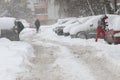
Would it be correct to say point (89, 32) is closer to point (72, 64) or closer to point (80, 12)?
point (72, 64)

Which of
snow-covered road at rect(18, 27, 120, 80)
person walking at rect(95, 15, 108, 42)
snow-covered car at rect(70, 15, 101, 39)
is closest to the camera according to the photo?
snow-covered road at rect(18, 27, 120, 80)

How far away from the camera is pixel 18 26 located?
1160 inches

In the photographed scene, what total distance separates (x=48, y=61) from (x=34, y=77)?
3.87m

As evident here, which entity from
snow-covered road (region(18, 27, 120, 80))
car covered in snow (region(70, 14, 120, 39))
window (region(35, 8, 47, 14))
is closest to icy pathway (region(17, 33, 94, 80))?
→ snow-covered road (region(18, 27, 120, 80))

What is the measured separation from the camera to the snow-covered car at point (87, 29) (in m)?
26.8

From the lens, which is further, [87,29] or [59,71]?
[87,29]

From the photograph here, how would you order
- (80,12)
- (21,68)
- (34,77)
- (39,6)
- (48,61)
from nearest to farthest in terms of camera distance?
(34,77) → (21,68) → (48,61) → (80,12) → (39,6)

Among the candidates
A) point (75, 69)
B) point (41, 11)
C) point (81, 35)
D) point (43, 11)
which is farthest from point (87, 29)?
point (41, 11)

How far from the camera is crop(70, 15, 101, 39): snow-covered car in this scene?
26797 millimetres

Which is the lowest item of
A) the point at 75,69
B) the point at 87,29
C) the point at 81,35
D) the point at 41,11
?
the point at 41,11

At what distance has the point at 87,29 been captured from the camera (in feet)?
88.5

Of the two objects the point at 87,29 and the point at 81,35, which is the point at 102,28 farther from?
the point at 81,35

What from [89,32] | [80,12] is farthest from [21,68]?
[80,12]

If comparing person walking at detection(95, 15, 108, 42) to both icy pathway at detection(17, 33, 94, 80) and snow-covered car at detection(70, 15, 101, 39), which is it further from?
icy pathway at detection(17, 33, 94, 80)
